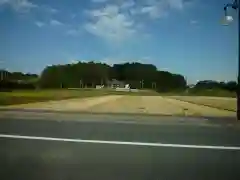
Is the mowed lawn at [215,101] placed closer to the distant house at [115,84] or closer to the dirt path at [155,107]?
the dirt path at [155,107]

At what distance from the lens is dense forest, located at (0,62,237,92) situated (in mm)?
11188

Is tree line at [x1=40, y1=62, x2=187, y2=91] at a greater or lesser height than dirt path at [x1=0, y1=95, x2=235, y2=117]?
greater

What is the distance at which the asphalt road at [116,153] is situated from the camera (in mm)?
4113

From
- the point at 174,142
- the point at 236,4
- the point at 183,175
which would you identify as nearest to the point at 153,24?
the point at 236,4

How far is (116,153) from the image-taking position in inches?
205

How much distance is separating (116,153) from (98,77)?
667cm

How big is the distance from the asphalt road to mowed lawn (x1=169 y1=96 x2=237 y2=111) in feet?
11.0

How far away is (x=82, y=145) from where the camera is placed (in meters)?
5.83

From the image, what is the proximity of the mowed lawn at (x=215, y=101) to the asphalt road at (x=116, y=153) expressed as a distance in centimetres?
336

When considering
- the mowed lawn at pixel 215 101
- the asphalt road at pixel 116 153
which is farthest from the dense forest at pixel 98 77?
the asphalt road at pixel 116 153

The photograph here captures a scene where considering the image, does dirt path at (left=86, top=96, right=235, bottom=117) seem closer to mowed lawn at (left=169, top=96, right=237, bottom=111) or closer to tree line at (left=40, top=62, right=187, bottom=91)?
mowed lawn at (left=169, top=96, right=237, bottom=111)

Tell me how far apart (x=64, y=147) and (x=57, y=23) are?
663 centimetres

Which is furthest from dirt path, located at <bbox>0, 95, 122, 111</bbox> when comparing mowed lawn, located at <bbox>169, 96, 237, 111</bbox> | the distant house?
mowed lawn, located at <bbox>169, 96, 237, 111</bbox>

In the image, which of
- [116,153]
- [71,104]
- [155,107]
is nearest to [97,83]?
[71,104]
